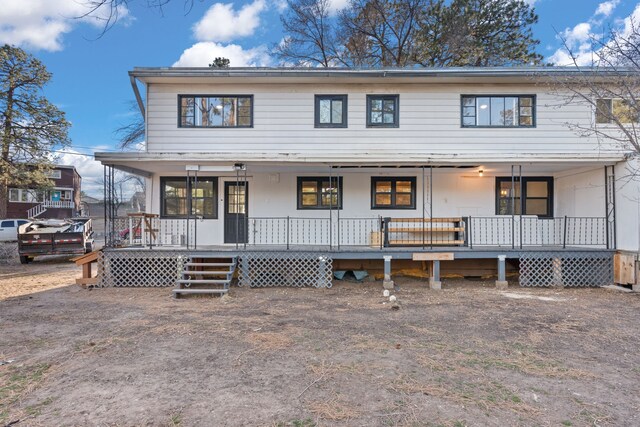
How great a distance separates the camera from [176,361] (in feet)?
13.9

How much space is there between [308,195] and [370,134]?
8.52 feet

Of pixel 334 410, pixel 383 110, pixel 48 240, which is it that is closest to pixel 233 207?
pixel 383 110

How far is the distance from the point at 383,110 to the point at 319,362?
8.08 metres

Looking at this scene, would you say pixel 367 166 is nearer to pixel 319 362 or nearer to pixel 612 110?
pixel 319 362

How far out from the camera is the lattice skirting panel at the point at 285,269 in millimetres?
8867

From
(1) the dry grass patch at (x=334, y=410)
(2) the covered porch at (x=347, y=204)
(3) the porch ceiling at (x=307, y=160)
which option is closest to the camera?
(1) the dry grass patch at (x=334, y=410)

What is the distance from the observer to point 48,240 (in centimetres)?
1393

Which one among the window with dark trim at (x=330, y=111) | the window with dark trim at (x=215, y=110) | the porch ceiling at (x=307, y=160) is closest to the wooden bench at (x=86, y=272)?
the porch ceiling at (x=307, y=160)

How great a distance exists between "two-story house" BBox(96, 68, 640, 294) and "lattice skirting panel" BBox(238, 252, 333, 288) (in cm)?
9

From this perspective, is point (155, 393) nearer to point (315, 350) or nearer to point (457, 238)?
point (315, 350)

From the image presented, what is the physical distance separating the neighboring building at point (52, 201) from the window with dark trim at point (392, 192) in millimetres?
28539

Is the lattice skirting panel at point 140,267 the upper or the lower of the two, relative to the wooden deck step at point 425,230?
lower

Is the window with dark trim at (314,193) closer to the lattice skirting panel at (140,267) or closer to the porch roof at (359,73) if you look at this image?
the porch roof at (359,73)

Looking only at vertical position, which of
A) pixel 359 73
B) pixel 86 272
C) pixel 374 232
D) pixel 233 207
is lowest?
pixel 86 272
